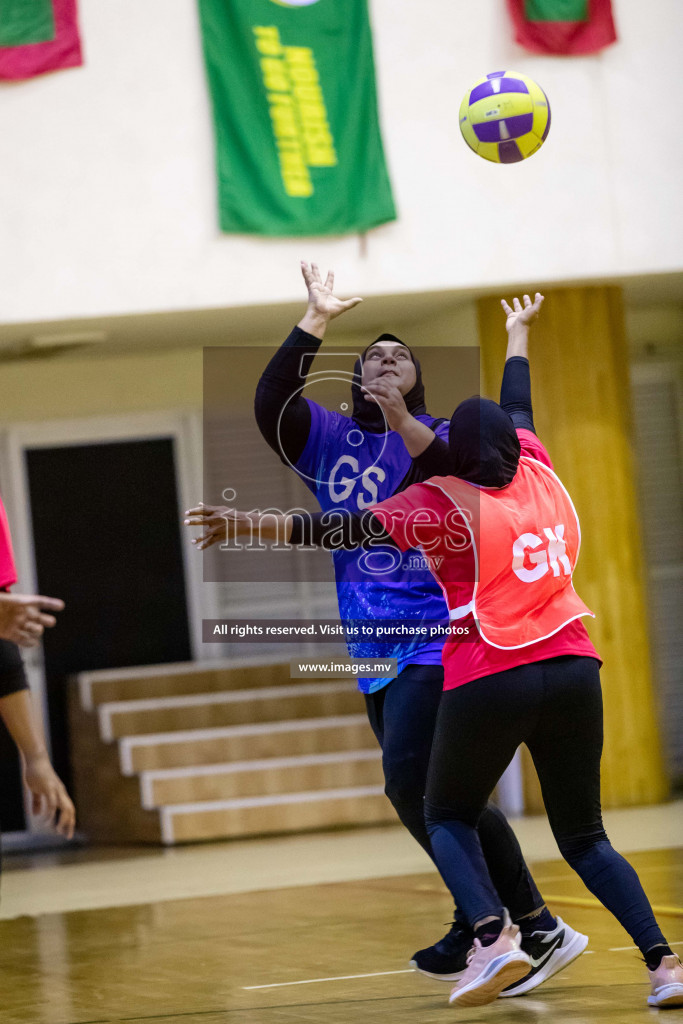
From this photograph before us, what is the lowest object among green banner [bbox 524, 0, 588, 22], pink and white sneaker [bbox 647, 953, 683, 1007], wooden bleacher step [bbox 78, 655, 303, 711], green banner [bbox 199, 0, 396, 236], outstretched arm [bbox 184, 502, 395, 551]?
pink and white sneaker [bbox 647, 953, 683, 1007]

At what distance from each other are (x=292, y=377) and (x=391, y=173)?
4.31 metres

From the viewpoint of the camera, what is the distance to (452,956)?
356 cm

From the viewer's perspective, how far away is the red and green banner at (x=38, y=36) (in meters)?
7.16

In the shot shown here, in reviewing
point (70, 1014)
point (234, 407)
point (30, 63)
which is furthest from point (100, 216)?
point (70, 1014)

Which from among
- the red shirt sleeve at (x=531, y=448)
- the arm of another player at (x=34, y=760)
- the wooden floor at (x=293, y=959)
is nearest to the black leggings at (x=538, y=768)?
the wooden floor at (x=293, y=959)

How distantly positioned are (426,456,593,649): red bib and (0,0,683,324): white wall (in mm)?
4571

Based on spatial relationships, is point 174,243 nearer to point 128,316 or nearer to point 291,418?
point 128,316

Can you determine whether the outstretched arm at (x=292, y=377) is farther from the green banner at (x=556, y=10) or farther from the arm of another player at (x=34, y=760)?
the green banner at (x=556, y=10)

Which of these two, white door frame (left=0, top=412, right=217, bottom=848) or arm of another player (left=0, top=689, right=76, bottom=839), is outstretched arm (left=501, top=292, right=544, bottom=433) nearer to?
arm of another player (left=0, top=689, right=76, bottom=839)

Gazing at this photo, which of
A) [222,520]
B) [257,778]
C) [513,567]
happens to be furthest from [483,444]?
[257,778]

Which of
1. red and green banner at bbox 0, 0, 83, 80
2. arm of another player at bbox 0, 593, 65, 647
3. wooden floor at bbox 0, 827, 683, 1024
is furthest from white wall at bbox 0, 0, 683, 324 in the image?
arm of another player at bbox 0, 593, 65, 647

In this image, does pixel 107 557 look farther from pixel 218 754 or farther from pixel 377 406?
pixel 377 406

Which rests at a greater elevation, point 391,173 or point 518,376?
point 391,173

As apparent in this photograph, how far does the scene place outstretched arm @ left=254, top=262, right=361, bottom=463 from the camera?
3.53m
